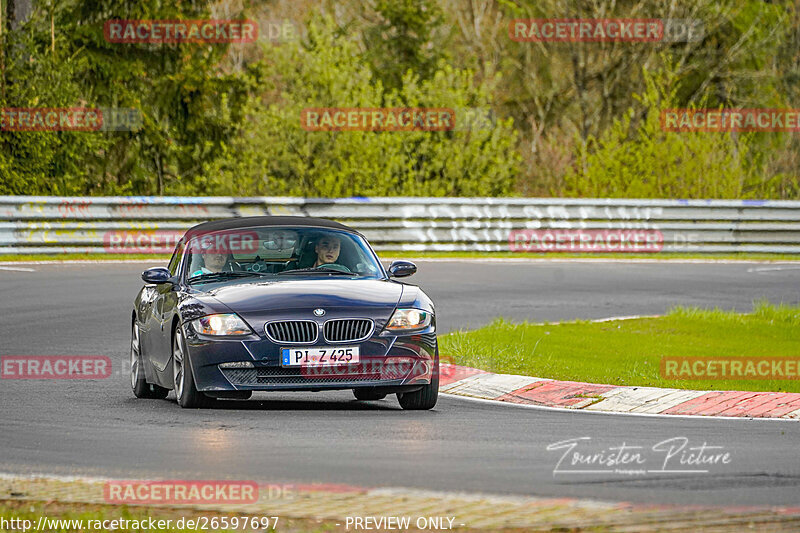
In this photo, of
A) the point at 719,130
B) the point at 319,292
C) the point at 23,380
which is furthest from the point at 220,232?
the point at 719,130

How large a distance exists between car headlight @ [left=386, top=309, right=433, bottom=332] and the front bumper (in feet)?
0.26

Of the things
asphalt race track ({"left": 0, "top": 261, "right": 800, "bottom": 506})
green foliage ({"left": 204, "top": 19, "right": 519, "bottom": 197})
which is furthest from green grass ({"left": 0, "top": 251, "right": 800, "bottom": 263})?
asphalt race track ({"left": 0, "top": 261, "right": 800, "bottom": 506})

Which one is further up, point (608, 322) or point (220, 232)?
point (220, 232)

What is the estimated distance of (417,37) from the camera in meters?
55.1

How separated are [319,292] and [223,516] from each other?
419cm

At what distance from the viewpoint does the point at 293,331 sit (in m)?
11.0

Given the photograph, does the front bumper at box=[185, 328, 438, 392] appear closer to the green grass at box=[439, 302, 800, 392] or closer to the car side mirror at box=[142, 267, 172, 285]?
the car side mirror at box=[142, 267, 172, 285]

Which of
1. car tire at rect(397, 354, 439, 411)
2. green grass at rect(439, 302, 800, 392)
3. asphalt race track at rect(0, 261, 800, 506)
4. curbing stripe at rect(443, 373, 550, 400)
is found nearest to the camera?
asphalt race track at rect(0, 261, 800, 506)

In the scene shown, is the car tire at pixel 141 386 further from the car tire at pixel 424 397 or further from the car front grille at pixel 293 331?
Result: the car tire at pixel 424 397

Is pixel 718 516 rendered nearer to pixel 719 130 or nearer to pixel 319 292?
pixel 319 292

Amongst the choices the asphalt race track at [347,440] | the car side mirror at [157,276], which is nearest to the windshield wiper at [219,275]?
the car side mirror at [157,276]

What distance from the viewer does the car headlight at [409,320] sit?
11164mm

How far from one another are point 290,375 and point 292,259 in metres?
1.61

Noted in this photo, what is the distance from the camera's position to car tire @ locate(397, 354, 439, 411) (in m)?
11.5
